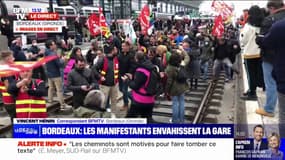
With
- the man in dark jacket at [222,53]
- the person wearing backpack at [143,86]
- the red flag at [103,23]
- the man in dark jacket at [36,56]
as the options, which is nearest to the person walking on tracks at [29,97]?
the person wearing backpack at [143,86]

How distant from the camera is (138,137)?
11.5ft

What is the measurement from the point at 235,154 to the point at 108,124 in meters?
1.12

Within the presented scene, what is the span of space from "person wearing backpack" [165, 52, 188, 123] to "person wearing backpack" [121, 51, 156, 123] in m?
0.99

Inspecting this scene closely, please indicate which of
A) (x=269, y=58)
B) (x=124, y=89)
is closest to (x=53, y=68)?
(x=124, y=89)

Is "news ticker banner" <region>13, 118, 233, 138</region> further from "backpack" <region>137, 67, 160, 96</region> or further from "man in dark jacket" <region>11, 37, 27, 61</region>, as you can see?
"man in dark jacket" <region>11, 37, 27, 61</region>

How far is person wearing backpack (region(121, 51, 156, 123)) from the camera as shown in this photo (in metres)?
7.00

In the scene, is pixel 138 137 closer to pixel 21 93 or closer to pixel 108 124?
pixel 108 124

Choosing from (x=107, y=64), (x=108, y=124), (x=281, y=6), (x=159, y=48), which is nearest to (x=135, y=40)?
(x=159, y=48)

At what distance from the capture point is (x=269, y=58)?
21.8 feet

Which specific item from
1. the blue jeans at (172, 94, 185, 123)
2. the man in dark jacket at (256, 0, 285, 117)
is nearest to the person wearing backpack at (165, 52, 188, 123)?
the blue jeans at (172, 94, 185, 123)

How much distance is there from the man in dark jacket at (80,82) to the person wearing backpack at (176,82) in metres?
1.57

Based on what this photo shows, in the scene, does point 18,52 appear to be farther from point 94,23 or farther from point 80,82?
point 94,23

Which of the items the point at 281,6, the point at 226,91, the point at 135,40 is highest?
the point at 281,6

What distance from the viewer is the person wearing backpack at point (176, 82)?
8141 mm
